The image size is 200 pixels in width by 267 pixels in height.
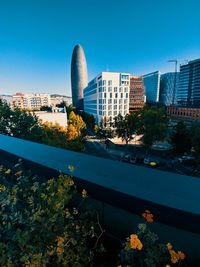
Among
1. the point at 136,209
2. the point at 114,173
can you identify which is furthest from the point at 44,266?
the point at 114,173

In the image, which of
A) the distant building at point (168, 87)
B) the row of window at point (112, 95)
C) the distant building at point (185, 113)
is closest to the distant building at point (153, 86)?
the distant building at point (168, 87)

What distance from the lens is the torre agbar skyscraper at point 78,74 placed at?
2261 inches

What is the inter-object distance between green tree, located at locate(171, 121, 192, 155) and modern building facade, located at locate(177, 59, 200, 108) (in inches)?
1335

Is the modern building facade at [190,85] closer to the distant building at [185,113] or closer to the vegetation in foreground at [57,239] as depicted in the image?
the distant building at [185,113]

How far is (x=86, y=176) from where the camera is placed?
140cm

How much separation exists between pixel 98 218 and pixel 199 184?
87 cm

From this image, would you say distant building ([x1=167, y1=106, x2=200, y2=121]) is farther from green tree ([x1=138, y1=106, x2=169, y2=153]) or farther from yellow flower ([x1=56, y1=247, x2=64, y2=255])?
yellow flower ([x1=56, y1=247, x2=64, y2=255])

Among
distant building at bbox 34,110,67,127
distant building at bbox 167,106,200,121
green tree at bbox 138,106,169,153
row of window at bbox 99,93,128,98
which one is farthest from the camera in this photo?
distant building at bbox 167,106,200,121

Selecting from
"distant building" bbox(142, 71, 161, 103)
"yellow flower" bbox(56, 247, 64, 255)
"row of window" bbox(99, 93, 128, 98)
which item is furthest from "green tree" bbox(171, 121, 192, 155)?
"distant building" bbox(142, 71, 161, 103)

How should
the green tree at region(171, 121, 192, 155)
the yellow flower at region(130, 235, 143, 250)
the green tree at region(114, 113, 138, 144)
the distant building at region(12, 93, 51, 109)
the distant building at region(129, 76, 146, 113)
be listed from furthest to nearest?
the distant building at region(12, 93, 51, 109), the distant building at region(129, 76, 146, 113), the green tree at region(114, 113, 138, 144), the green tree at region(171, 121, 192, 155), the yellow flower at region(130, 235, 143, 250)

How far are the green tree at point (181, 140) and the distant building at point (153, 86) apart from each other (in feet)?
181

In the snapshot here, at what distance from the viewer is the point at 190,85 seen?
4625 cm

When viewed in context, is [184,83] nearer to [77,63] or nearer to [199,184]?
[77,63]

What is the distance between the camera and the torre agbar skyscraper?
57.4m
